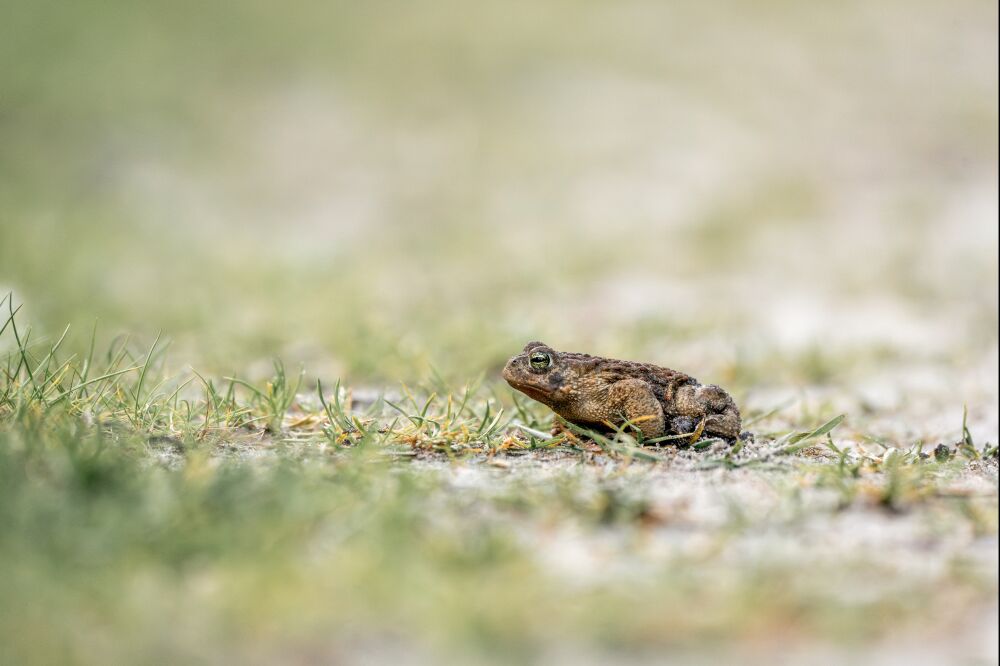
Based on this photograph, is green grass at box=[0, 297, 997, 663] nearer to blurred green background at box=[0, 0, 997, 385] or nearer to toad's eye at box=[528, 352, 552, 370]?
toad's eye at box=[528, 352, 552, 370]

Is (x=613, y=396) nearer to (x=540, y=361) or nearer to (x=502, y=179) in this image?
(x=540, y=361)

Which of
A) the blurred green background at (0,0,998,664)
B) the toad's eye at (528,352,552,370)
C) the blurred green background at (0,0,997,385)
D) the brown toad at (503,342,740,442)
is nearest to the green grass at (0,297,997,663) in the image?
the blurred green background at (0,0,998,664)

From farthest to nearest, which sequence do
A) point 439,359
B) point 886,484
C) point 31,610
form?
1. point 439,359
2. point 886,484
3. point 31,610

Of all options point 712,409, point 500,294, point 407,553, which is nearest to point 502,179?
point 500,294

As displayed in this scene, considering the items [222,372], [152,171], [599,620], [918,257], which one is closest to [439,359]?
[222,372]

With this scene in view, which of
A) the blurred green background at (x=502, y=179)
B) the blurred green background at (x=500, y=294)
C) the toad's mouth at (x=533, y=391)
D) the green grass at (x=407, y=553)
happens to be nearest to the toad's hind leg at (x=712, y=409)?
the green grass at (x=407, y=553)

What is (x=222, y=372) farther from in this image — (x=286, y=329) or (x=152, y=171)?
(x=152, y=171)

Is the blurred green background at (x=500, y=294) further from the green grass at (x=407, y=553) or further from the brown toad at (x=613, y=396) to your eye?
the brown toad at (x=613, y=396)
